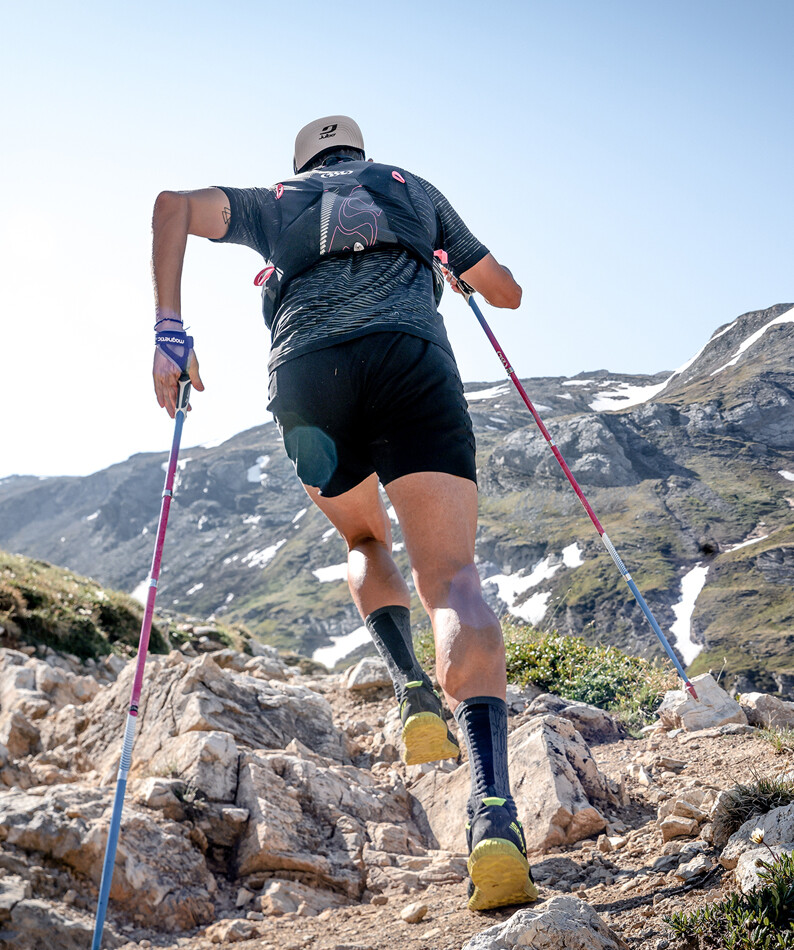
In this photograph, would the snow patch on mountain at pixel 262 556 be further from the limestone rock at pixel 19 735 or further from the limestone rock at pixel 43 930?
the limestone rock at pixel 43 930

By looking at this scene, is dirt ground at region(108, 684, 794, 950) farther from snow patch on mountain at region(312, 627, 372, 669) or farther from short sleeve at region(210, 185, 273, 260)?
snow patch on mountain at region(312, 627, 372, 669)

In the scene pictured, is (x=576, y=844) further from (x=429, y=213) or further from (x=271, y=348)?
(x=429, y=213)

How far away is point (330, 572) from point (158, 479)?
69.6 metres

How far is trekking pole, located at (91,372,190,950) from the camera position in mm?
2213

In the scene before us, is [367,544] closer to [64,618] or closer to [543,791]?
[543,791]

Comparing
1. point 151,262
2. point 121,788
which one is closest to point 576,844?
point 121,788

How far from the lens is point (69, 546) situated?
6442 inches

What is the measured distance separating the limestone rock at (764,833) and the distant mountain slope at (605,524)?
14.2ft

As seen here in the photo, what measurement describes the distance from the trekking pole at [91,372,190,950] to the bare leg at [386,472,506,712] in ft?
2.91

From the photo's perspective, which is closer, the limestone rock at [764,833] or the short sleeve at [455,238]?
the limestone rock at [764,833]

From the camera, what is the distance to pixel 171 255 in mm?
2893

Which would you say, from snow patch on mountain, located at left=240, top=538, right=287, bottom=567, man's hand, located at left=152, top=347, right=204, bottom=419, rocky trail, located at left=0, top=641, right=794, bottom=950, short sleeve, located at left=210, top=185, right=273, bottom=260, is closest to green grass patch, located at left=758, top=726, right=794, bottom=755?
rocky trail, located at left=0, top=641, right=794, bottom=950

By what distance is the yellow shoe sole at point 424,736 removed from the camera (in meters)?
2.58

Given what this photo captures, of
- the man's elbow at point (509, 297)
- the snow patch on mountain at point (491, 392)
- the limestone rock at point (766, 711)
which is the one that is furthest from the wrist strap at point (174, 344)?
the snow patch on mountain at point (491, 392)
